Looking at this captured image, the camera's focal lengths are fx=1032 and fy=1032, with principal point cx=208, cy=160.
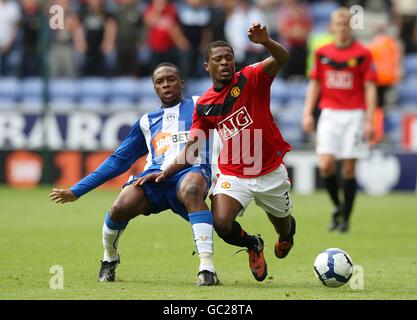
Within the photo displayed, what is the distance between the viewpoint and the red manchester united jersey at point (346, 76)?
1263 cm

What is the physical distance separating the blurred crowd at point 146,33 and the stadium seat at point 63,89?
200 mm

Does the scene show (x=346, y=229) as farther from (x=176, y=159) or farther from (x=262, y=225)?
(x=176, y=159)

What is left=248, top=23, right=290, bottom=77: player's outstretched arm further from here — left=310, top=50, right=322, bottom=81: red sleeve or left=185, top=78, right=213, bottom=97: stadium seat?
left=185, top=78, right=213, bottom=97: stadium seat

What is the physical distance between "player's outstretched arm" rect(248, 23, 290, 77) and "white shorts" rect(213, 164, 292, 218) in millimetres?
890

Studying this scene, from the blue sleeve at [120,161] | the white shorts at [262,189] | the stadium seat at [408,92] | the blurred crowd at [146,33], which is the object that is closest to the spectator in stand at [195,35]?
the blurred crowd at [146,33]

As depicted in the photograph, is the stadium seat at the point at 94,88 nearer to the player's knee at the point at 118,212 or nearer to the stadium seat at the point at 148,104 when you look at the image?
the stadium seat at the point at 148,104

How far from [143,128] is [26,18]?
1203cm

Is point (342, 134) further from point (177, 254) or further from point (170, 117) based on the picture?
point (170, 117)

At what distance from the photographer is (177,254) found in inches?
403

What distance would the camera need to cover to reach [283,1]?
20.5 m

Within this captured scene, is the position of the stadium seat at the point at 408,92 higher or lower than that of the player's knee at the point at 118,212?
higher

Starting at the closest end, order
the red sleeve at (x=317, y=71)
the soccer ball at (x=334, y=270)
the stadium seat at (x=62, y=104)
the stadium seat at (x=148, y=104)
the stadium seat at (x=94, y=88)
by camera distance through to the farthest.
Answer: the soccer ball at (x=334, y=270), the red sleeve at (x=317, y=71), the stadium seat at (x=148, y=104), the stadium seat at (x=62, y=104), the stadium seat at (x=94, y=88)

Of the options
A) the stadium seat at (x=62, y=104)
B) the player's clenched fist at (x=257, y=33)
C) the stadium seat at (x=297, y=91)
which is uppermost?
the player's clenched fist at (x=257, y=33)
